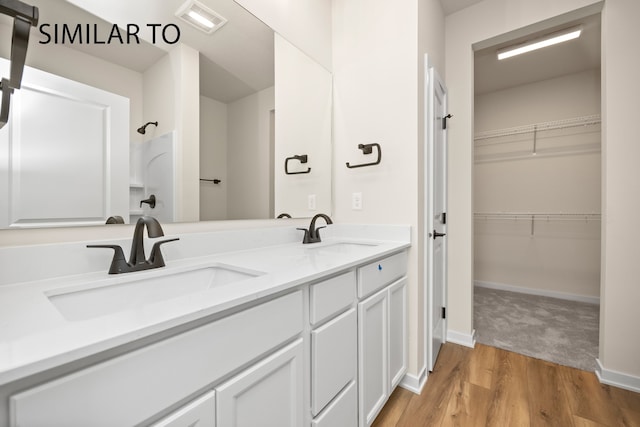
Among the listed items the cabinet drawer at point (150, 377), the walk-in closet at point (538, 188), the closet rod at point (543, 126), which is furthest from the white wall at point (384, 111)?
the closet rod at point (543, 126)

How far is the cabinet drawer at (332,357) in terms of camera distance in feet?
3.02

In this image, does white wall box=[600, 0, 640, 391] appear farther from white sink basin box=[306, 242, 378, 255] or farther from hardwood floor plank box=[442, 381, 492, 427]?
white sink basin box=[306, 242, 378, 255]

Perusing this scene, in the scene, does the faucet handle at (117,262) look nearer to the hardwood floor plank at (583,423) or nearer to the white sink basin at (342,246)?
the white sink basin at (342,246)

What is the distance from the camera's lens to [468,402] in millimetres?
1543

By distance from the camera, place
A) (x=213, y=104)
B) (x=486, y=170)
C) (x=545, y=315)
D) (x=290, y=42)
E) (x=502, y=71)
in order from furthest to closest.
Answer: (x=486, y=170)
(x=502, y=71)
(x=545, y=315)
(x=290, y=42)
(x=213, y=104)

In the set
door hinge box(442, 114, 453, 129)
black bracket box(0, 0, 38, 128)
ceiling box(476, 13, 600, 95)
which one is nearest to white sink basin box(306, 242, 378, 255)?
door hinge box(442, 114, 453, 129)

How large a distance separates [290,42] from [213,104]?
2.49 ft

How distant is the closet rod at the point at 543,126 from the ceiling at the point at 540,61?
21.7 inches

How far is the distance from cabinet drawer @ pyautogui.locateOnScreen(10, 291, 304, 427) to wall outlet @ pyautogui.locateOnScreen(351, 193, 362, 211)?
126 cm

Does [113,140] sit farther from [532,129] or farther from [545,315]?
[532,129]

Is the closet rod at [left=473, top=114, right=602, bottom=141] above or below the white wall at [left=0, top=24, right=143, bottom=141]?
above

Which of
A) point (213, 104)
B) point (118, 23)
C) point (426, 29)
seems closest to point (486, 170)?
point (426, 29)

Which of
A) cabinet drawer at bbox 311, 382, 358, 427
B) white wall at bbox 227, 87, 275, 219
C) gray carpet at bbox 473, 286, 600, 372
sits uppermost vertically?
white wall at bbox 227, 87, 275, 219

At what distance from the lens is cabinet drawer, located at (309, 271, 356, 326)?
0.92 metres
